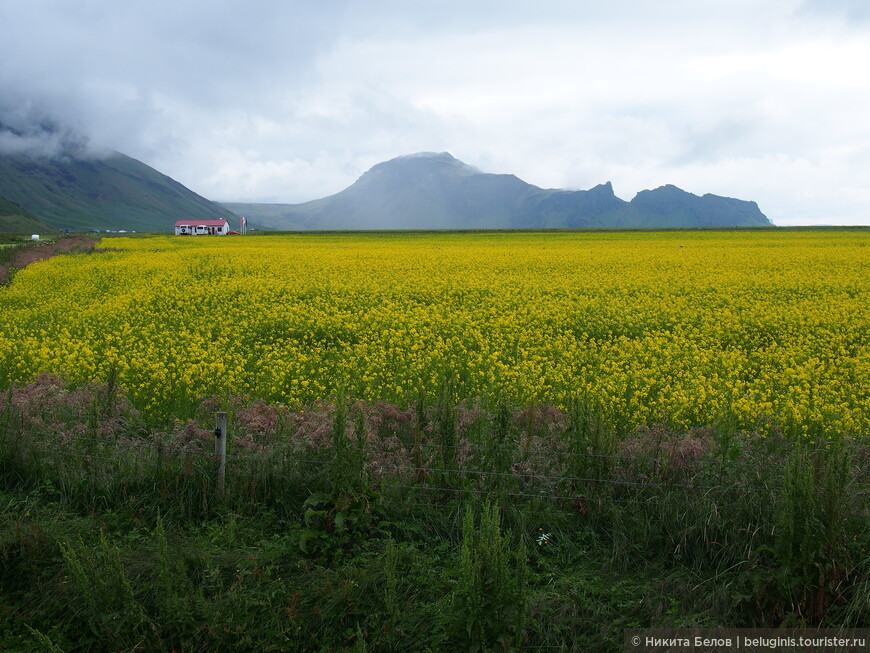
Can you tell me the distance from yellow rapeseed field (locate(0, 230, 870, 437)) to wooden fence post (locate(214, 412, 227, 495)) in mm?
1387

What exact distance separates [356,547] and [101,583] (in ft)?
6.63

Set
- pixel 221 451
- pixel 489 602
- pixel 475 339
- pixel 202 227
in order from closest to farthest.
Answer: pixel 489 602 < pixel 221 451 < pixel 475 339 < pixel 202 227

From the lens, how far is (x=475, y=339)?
13.6m

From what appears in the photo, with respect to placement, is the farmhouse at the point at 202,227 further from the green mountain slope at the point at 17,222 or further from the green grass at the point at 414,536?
the green grass at the point at 414,536

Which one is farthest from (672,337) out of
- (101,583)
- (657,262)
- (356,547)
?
(657,262)

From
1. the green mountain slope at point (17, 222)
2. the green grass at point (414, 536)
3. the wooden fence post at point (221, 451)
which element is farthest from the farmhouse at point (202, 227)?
the wooden fence post at point (221, 451)

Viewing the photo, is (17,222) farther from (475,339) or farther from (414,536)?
(414,536)

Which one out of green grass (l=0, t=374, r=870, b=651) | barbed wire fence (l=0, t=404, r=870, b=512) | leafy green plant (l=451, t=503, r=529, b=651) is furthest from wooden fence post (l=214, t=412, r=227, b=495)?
leafy green plant (l=451, t=503, r=529, b=651)

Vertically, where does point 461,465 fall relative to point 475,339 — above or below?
below

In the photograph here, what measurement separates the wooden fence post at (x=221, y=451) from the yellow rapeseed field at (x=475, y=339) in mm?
1387

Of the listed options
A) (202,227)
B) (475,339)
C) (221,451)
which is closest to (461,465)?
(221,451)

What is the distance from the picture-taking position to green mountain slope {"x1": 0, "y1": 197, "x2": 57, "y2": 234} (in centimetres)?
15685

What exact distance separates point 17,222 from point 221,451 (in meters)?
198

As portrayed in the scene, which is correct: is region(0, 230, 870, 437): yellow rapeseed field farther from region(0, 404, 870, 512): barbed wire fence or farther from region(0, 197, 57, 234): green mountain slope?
region(0, 197, 57, 234): green mountain slope
